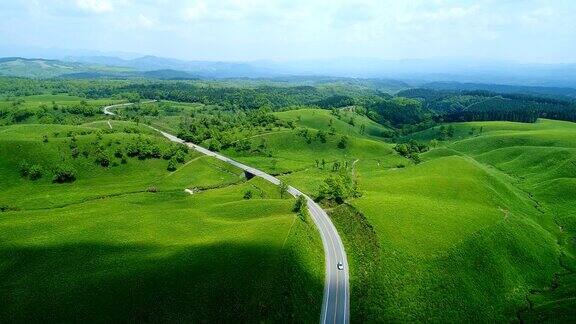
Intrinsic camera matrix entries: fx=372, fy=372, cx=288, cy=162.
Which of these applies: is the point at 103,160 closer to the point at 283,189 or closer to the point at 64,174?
the point at 64,174

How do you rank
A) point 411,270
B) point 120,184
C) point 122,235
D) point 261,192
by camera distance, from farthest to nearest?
1. point 120,184
2. point 261,192
3. point 122,235
4. point 411,270

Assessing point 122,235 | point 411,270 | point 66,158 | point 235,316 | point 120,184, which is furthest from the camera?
point 66,158

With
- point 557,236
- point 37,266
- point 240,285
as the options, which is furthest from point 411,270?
point 37,266

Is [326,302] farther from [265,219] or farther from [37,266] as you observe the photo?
[37,266]

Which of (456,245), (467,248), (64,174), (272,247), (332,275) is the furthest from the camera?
(64,174)

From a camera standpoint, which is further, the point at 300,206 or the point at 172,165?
the point at 172,165

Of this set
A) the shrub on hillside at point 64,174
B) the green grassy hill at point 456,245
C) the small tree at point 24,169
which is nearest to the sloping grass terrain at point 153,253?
the small tree at point 24,169

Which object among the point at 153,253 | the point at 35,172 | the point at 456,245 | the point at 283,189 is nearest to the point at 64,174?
the point at 35,172
